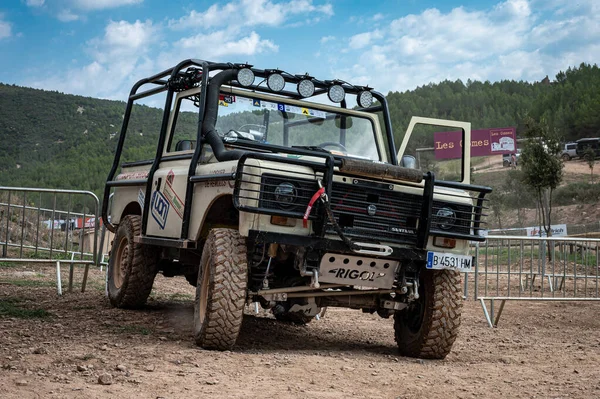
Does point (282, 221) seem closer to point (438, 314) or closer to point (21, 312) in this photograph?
point (438, 314)

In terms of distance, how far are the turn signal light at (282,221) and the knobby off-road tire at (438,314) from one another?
156 centimetres

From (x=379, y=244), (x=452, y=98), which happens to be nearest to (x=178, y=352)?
(x=379, y=244)

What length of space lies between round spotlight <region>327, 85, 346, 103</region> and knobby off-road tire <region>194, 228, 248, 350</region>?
206 cm

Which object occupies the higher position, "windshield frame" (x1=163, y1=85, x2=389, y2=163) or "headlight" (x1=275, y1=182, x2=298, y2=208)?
"windshield frame" (x1=163, y1=85, x2=389, y2=163)

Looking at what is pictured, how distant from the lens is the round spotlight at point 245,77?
281 inches

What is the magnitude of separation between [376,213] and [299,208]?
27.9 inches

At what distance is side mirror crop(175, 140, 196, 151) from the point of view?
8.00m

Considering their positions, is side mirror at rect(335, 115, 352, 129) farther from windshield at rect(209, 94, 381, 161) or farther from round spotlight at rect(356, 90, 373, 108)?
round spotlight at rect(356, 90, 373, 108)

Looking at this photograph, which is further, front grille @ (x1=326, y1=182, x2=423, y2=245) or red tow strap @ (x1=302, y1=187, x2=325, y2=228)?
front grille @ (x1=326, y1=182, x2=423, y2=245)

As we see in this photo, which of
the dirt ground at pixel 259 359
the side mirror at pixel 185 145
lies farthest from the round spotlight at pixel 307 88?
the dirt ground at pixel 259 359

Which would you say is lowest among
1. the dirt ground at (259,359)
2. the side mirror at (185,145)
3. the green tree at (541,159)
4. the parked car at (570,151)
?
the dirt ground at (259,359)

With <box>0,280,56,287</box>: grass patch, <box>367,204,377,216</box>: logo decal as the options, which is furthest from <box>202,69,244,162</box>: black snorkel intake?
<box>0,280,56,287</box>: grass patch

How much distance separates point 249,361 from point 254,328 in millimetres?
2492

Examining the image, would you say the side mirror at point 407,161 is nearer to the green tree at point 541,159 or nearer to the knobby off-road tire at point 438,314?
the knobby off-road tire at point 438,314
